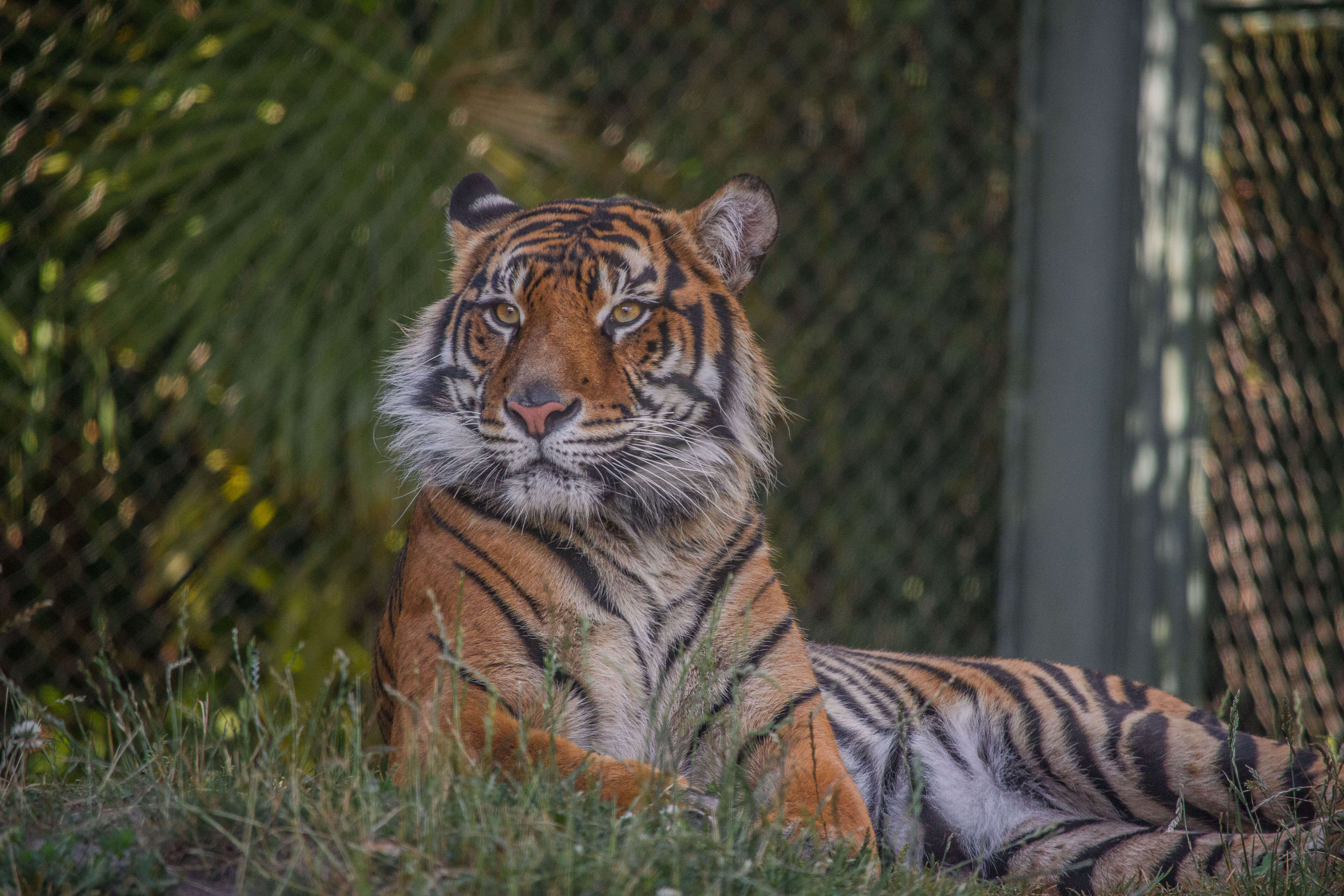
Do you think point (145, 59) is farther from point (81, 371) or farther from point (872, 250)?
point (872, 250)

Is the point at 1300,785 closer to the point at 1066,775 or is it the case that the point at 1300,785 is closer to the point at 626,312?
the point at 1066,775

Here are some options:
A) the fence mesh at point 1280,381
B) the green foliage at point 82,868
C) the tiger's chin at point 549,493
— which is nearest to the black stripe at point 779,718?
the tiger's chin at point 549,493

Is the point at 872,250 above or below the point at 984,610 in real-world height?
above

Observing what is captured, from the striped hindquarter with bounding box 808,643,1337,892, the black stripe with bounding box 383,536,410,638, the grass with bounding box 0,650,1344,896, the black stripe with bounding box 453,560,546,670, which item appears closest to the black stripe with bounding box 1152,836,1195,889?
the striped hindquarter with bounding box 808,643,1337,892

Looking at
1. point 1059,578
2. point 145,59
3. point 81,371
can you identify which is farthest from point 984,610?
point 145,59

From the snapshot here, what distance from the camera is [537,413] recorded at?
1.56m

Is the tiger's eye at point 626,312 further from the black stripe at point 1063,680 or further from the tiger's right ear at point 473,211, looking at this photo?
the black stripe at point 1063,680

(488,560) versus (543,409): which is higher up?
(543,409)

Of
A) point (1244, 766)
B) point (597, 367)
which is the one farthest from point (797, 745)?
point (1244, 766)

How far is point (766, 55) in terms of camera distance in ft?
12.3

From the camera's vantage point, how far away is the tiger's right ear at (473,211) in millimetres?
1912

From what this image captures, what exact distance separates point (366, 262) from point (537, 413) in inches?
71.7

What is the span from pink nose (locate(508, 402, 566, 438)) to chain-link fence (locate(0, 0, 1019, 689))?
1.21 metres

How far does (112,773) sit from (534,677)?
52cm
